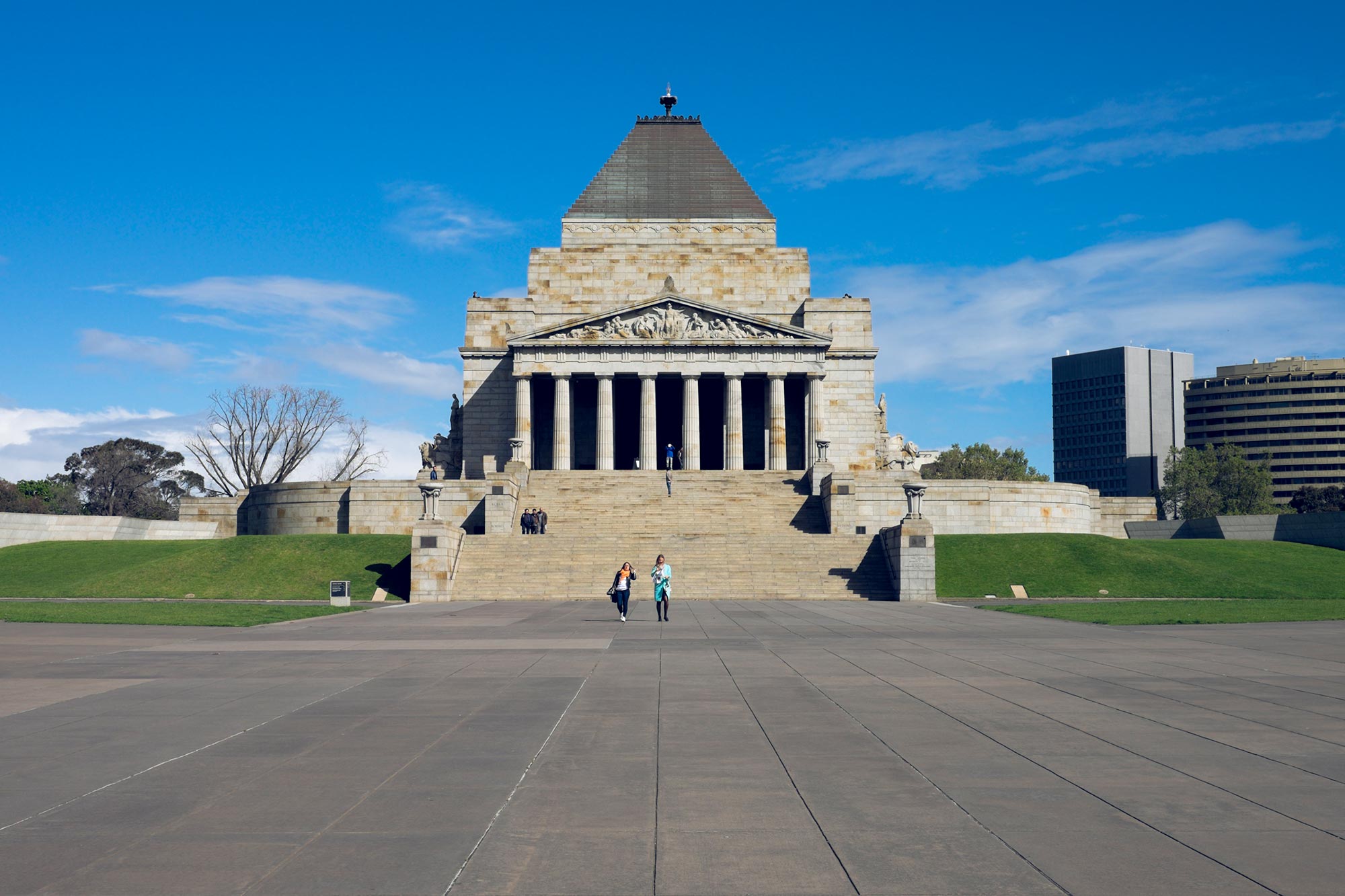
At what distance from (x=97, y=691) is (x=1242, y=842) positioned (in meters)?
13.9

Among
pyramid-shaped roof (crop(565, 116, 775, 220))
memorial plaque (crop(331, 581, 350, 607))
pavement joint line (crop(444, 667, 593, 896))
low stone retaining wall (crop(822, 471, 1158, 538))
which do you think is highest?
pyramid-shaped roof (crop(565, 116, 775, 220))

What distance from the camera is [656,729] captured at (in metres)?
12.3

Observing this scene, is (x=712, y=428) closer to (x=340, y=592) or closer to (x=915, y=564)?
(x=915, y=564)

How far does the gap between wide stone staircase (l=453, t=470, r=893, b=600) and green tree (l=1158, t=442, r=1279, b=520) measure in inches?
2698

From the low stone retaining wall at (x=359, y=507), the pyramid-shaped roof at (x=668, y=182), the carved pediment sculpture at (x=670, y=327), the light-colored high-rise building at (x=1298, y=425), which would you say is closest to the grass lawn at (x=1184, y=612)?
the low stone retaining wall at (x=359, y=507)

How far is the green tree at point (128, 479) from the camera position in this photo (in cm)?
12519

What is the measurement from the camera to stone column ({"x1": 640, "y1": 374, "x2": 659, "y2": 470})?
7388 cm

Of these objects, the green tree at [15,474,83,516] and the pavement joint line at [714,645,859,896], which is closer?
the pavement joint line at [714,645,859,896]

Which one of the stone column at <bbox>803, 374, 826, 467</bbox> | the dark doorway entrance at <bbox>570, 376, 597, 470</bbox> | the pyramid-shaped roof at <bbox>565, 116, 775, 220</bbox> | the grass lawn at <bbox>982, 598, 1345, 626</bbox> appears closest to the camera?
the grass lawn at <bbox>982, 598, 1345, 626</bbox>

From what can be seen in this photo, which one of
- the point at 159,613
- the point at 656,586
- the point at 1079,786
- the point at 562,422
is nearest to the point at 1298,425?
the point at 562,422

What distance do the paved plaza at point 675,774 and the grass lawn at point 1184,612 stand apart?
26.1 feet

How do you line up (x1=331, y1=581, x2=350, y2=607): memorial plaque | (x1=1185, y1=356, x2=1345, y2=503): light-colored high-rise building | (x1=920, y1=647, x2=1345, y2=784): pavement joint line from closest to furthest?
(x1=920, y1=647, x2=1345, y2=784): pavement joint line < (x1=331, y1=581, x2=350, y2=607): memorial plaque < (x1=1185, y1=356, x2=1345, y2=503): light-colored high-rise building

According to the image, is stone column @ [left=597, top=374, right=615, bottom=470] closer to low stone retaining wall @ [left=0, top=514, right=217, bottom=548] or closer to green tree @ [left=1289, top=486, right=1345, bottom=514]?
low stone retaining wall @ [left=0, top=514, right=217, bottom=548]

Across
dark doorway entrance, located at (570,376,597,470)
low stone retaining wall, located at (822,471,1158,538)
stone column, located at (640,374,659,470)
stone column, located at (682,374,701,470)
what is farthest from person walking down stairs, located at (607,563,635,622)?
dark doorway entrance, located at (570,376,597,470)
